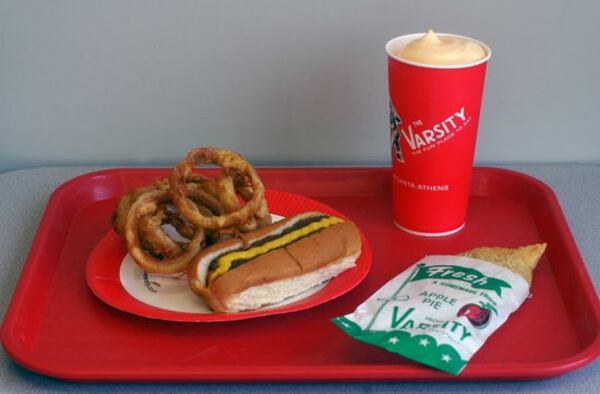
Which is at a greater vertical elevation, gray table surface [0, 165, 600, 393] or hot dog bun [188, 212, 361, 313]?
hot dog bun [188, 212, 361, 313]

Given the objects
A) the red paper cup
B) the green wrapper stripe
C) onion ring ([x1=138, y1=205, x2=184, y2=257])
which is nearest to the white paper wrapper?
the green wrapper stripe

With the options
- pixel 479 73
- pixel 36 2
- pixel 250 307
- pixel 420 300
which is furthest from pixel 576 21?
pixel 36 2

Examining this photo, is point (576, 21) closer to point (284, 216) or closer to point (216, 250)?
point (284, 216)

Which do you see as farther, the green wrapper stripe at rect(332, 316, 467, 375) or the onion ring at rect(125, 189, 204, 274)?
the onion ring at rect(125, 189, 204, 274)

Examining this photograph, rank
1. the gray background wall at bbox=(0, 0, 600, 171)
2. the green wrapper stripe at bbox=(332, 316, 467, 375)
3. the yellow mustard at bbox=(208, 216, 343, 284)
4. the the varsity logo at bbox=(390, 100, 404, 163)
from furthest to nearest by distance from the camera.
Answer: the gray background wall at bbox=(0, 0, 600, 171)
the the varsity logo at bbox=(390, 100, 404, 163)
the yellow mustard at bbox=(208, 216, 343, 284)
the green wrapper stripe at bbox=(332, 316, 467, 375)

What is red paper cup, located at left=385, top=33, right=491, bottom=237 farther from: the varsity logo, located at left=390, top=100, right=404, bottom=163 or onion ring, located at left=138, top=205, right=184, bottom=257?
onion ring, located at left=138, top=205, right=184, bottom=257
